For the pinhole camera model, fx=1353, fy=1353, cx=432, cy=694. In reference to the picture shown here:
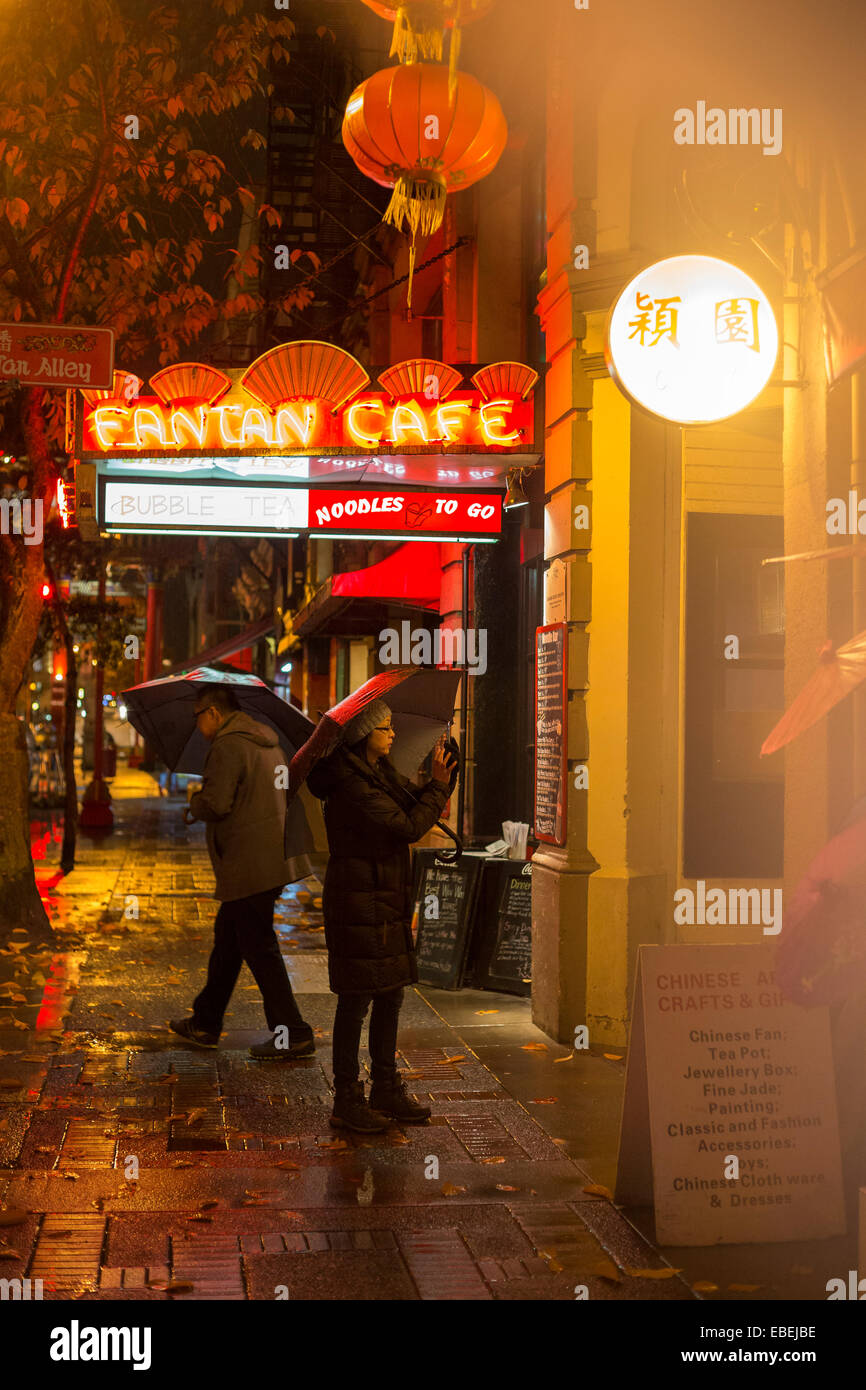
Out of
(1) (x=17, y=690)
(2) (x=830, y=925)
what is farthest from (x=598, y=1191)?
(1) (x=17, y=690)

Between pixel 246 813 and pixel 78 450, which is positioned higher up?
pixel 78 450

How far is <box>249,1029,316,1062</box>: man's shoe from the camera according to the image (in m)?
8.05

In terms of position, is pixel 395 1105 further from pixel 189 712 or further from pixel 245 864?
pixel 189 712

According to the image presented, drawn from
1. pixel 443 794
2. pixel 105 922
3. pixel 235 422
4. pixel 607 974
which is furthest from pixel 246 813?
pixel 105 922

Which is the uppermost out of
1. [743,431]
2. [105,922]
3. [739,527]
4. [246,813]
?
[743,431]

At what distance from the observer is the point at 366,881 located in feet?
21.5

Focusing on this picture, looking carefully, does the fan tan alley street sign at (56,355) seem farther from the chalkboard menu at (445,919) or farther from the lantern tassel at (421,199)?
the chalkboard menu at (445,919)

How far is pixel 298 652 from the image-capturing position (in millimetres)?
31578

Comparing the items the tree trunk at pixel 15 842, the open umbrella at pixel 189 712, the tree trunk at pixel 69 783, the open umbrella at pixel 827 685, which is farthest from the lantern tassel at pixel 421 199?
the tree trunk at pixel 69 783

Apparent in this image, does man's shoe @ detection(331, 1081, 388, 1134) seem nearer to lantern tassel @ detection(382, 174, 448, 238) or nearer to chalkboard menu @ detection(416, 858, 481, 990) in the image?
chalkboard menu @ detection(416, 858, 481, 990)

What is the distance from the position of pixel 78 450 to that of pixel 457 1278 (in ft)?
24.2

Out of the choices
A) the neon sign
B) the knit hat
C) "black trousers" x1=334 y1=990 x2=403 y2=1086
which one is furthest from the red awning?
"black trousers" x1=334 y1=990 x2=403 y2=1086

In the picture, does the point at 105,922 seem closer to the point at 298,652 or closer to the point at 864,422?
the point at 864,422
